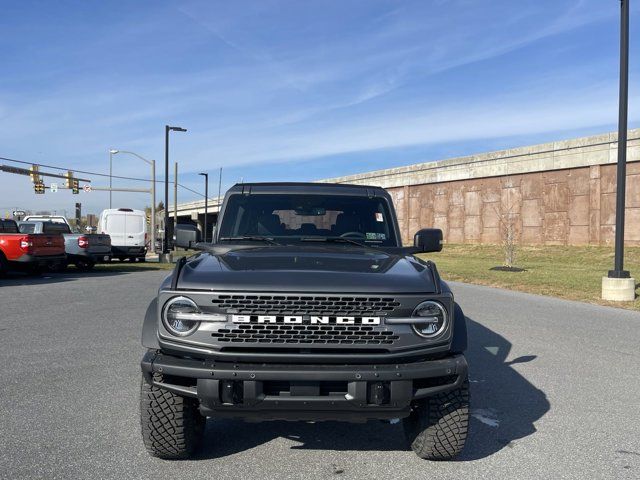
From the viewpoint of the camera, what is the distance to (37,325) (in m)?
9.30

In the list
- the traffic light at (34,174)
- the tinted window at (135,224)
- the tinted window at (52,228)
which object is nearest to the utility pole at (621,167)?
the tinted window at (52,228)

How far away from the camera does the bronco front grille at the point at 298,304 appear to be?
3305 millimetres

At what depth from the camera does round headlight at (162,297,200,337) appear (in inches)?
133

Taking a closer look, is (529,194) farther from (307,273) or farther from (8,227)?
(307,273)

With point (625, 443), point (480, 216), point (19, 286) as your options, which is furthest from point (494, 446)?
point (480, 216)

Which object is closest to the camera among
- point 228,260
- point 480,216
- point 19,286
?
point 228,260

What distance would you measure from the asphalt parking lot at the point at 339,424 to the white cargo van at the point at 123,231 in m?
20.0

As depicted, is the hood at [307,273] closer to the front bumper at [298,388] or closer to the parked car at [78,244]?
the front bumper at [298,388]

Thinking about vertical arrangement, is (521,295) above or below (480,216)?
below

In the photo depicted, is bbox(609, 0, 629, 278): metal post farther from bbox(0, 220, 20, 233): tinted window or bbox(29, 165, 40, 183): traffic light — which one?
bbox(29, 165, 40, 183): traffic light

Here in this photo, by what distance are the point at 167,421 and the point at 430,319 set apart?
5.48 ft

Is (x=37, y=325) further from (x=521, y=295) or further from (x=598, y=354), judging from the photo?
(x=521, y=295)

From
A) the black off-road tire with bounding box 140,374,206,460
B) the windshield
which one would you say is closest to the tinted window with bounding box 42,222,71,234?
the windshield

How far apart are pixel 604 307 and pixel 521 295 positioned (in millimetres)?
2654
